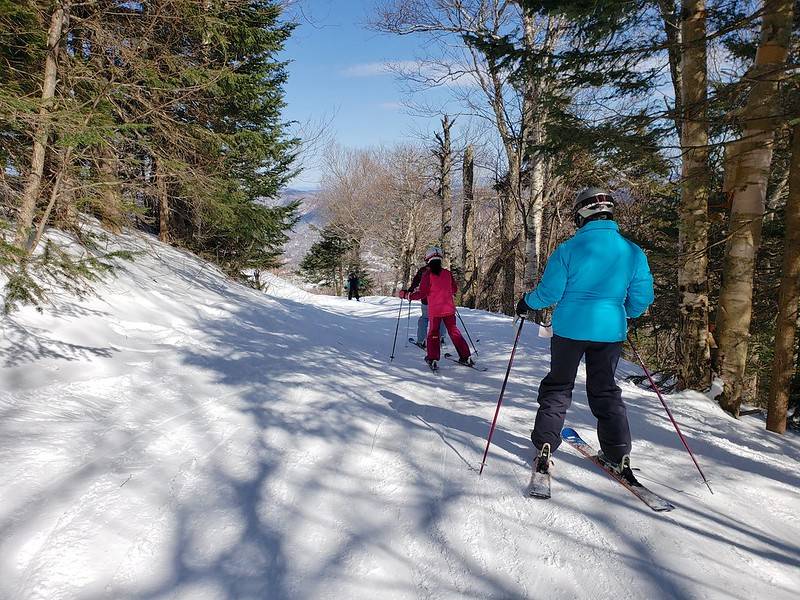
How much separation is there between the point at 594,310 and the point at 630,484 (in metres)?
1.29

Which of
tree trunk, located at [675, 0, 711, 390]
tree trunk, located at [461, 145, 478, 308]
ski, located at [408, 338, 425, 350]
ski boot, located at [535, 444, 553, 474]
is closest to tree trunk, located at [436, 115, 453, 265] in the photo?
tree trunk, located at [461, 145, 478, 308]

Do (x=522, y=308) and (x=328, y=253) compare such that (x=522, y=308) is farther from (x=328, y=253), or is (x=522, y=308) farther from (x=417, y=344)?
(x=328, y=253)

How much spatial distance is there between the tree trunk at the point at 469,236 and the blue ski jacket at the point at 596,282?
45.7 feet

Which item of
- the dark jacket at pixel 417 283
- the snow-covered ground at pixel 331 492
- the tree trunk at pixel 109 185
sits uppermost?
the tree trunk at pixel 109 185

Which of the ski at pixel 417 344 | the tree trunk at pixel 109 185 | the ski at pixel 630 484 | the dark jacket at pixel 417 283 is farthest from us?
the ski at pixel 417 344

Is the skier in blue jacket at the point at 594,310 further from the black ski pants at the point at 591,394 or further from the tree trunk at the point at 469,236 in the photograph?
the tree trunk at the point at 469,236

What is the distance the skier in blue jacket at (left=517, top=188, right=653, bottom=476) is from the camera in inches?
119

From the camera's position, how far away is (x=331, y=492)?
9.37 feet

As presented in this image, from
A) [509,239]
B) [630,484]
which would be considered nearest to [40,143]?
[630,484]

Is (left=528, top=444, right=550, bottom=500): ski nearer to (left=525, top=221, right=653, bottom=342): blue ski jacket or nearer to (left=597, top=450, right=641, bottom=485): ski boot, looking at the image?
(left=597, top=450, right=641, bottom=485): ski boot

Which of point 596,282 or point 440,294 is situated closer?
point 596,282

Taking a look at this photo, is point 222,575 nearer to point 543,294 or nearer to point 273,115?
point 543,294

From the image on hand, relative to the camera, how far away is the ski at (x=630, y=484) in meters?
2.77

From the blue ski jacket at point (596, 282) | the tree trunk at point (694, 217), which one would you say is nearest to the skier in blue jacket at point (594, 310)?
the blue ski jacket at point (596, 282)
